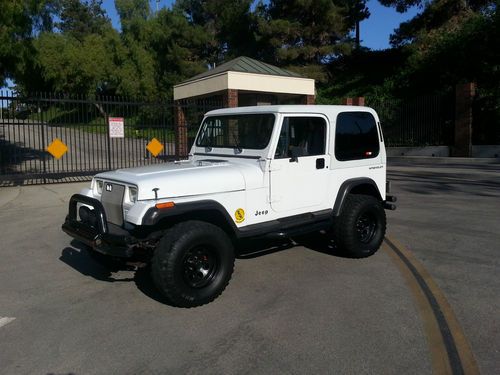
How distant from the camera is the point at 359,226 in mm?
6266

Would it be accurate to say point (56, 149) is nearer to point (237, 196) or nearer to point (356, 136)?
point (356, 136)

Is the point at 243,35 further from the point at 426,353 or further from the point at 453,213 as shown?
the point at 426,353

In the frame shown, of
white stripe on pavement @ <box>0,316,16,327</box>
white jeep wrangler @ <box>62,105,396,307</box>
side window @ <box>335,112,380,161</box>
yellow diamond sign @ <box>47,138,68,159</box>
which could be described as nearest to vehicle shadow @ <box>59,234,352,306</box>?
white jeep wrangler @ <box>62,105,396,307</box>

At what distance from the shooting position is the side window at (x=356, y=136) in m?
5.96

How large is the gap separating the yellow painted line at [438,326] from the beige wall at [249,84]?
16.0 m

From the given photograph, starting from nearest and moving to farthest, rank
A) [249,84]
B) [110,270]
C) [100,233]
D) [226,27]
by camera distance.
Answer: [100,233] < [110,270] < [249,84] < [226,27]

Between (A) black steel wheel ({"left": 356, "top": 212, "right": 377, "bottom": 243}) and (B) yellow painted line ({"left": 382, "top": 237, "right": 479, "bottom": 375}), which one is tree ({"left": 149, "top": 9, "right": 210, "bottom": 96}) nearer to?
(A) black steel wheel ({"left": 356, "top": 212, "right": 377, "bottom": 243})

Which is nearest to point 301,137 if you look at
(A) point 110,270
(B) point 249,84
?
(A) point 110,270

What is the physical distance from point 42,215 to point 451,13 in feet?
94.2

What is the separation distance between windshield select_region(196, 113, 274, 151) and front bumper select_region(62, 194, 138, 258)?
1737mm

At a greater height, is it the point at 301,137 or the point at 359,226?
the point at 301,137

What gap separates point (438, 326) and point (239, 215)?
2.10 metres

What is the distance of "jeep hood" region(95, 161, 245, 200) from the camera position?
14.9 ft

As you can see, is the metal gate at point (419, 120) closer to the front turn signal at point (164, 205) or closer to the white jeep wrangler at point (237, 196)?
the white jeep wrangler at point (237, 196)
